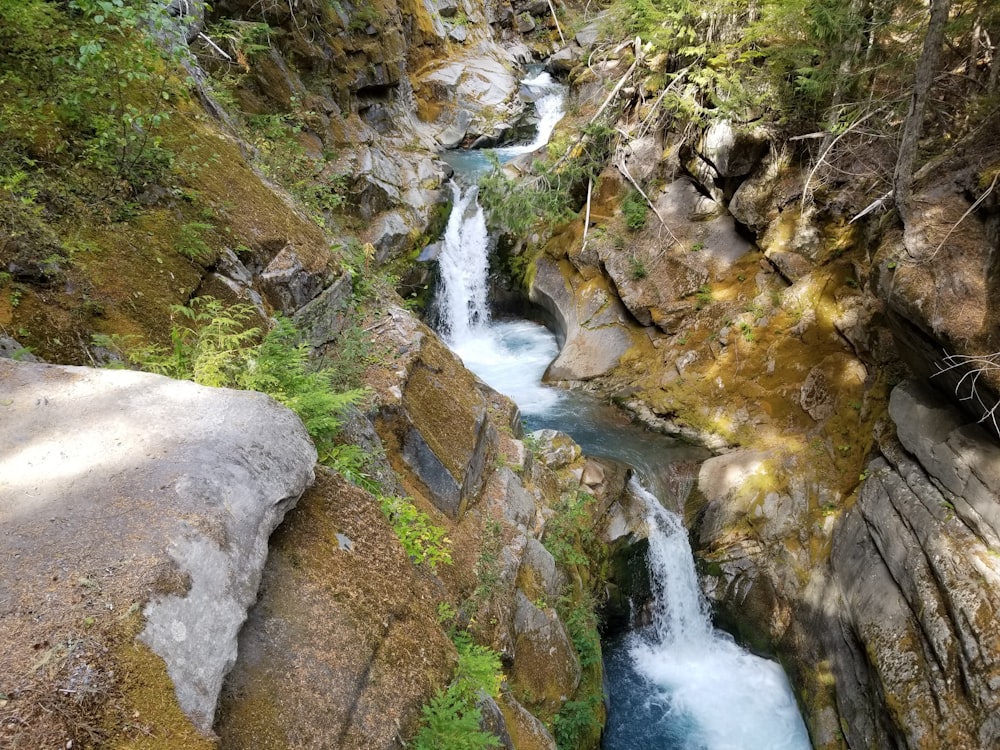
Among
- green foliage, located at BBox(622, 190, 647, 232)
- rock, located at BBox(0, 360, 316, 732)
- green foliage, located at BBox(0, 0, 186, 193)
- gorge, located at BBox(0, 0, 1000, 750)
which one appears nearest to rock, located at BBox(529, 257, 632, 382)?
gorge, located at BBox(0, 0, 1000, 750)

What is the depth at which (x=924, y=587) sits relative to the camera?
747cm

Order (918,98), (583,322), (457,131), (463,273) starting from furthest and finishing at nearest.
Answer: (457,131) → (463,273) → (583,322) → (918,98)

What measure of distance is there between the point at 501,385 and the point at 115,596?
512 inches

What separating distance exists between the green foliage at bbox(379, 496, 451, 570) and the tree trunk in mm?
8594

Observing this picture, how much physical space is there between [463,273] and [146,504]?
624 inches

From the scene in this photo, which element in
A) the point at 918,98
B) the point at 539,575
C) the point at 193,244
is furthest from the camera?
the point at 539,575

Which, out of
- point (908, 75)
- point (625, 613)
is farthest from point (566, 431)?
point (908, 75)

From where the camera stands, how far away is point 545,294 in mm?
17094

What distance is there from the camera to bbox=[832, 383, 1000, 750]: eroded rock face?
6.71 metres

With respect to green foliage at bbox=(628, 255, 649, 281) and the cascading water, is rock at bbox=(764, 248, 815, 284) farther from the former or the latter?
the cascading water

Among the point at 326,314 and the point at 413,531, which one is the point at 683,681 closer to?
the point at 413,531

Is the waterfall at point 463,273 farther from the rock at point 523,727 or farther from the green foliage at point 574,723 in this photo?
the rock at point 523,727

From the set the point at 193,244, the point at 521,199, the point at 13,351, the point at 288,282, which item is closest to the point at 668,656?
the point at 288,282

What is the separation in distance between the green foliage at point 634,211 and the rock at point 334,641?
44.4ft
